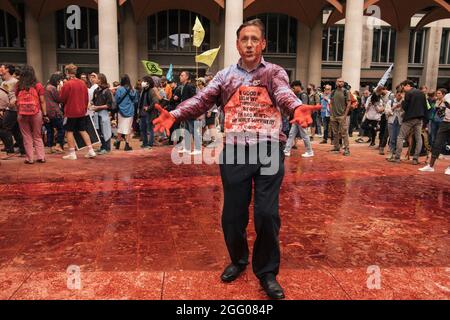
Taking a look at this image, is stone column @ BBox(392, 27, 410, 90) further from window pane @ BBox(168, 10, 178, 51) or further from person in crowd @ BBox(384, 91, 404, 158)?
person in crowd @ BBox(384, 91, 404, 158)

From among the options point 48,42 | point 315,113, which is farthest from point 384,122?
point 48,42

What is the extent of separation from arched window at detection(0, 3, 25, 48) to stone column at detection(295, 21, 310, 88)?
17.0 m

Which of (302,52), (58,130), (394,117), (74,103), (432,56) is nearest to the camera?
(74,103)

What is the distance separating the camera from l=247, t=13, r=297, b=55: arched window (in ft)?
93.1

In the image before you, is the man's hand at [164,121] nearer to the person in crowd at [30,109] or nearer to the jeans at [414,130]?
the person in crowd at [30,109]

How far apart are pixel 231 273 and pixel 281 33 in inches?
1064

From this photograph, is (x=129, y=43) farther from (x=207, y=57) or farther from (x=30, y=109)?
(x=30, y=109)

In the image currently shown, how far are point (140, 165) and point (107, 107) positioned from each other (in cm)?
198

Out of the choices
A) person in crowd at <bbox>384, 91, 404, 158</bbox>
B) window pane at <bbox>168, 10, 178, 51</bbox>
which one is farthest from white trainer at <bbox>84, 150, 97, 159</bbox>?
window pane at <bbox>168, 10, 178, 51</bbox>

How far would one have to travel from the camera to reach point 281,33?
28.5 m

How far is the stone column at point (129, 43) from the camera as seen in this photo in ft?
81.6

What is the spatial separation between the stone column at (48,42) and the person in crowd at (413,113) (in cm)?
2203

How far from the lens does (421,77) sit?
102 feet
